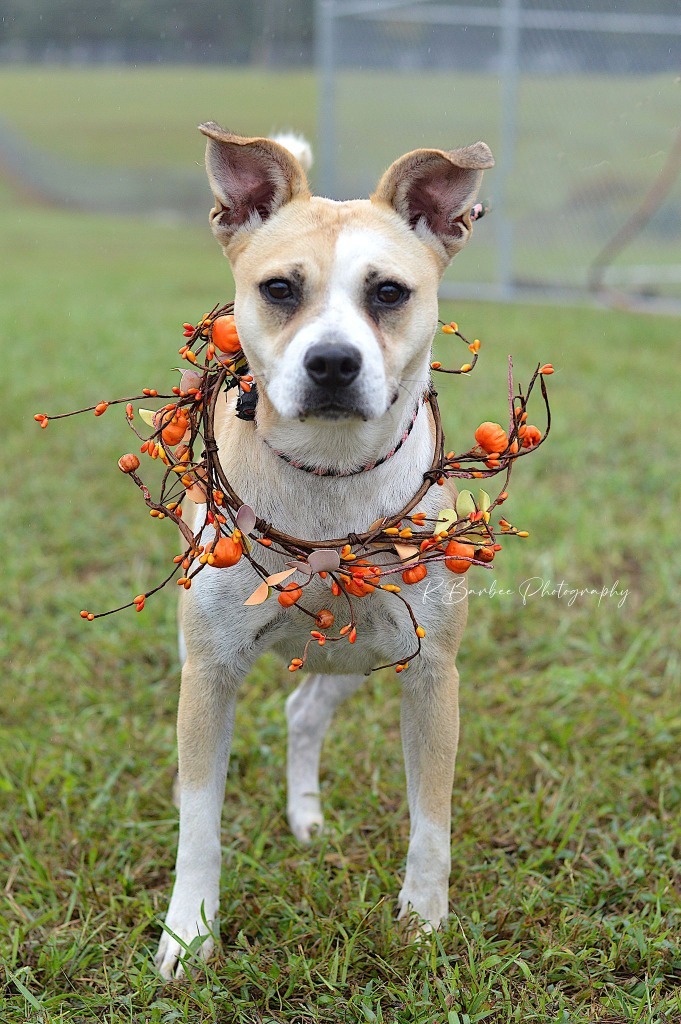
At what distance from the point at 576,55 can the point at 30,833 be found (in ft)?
34.6

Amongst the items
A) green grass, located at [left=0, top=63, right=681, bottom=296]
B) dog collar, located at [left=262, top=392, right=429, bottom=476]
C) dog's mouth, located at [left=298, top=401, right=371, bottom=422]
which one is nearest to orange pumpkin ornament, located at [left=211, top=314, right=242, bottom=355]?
dog collar, located at [left=262, top=392, right=429, bottom=476]

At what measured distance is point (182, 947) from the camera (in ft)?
8.04

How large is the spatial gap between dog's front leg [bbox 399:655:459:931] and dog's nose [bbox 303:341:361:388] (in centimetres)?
78

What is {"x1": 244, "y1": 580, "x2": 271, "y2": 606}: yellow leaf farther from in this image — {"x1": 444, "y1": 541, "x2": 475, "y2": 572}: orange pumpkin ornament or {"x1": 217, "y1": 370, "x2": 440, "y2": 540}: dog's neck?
{"x1": 444, "y1": 541, "x2": 475, "y2": 572}: orange pumpkin ornament

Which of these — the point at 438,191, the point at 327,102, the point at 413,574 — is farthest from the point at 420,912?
the point at 327,102

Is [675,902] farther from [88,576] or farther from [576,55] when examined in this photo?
[576,55]

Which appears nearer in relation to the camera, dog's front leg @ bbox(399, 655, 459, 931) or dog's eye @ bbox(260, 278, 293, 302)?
dog's eye @ bbox(260, 278, 293, 302)

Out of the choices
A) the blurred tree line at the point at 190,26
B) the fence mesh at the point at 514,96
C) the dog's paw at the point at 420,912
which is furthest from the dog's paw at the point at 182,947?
the fence mesh at the point at 514,96

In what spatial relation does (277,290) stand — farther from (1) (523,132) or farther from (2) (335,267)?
(1) (523,132)

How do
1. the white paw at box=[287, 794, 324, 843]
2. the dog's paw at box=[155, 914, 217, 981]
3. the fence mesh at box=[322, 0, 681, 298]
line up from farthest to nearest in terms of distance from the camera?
1. the fence mesh at box=[322, 0, 681, 298]
2. the white paw at box=[287, 794, 324, 843]
3. the dog's paw at box=[155, 914, 217, 981]

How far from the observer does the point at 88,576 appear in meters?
4.47

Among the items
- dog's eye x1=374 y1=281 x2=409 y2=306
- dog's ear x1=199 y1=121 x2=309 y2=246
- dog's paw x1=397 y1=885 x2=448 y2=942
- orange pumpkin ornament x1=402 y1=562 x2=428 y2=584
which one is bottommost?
dog's paw x1=397 y1=885 x2=448 y2=942

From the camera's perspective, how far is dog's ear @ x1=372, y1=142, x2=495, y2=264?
2242 mm

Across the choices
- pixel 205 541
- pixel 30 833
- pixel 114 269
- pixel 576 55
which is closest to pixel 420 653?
pixel 205 541
